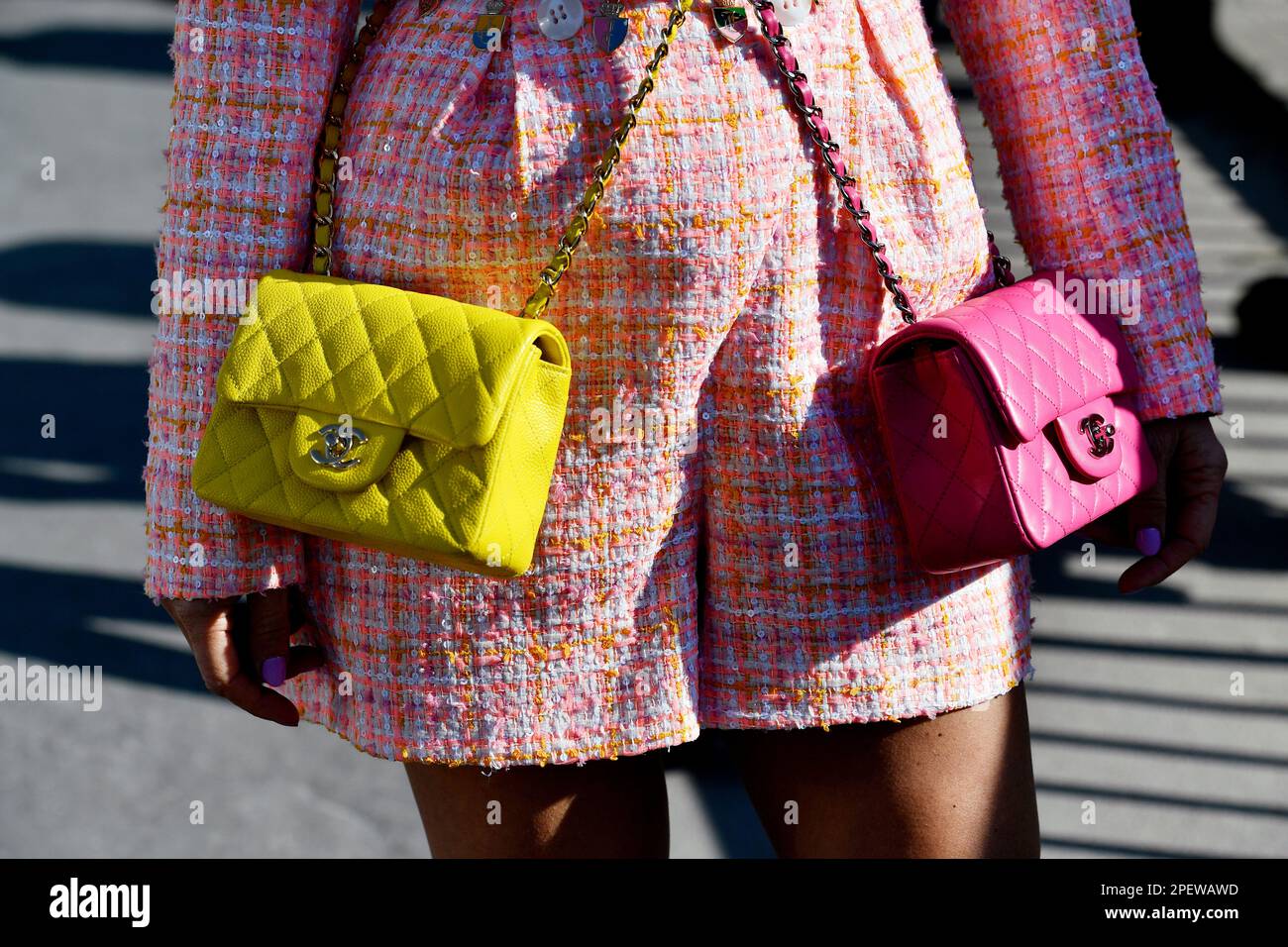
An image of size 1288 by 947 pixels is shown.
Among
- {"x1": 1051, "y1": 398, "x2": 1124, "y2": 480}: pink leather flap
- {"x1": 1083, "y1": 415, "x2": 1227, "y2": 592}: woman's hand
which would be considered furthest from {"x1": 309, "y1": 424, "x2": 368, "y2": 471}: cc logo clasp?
{"x1": 1083, "y1": 415, "x2": 1227, "y2": 592}: woman's hand

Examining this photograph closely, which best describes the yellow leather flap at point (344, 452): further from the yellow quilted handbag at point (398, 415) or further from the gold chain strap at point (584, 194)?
the gold chain strap at point (584, 194)

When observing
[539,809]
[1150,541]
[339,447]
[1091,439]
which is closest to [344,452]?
[339,447]

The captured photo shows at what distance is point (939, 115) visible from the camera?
4.11 ft

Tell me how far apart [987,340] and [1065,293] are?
0.18m

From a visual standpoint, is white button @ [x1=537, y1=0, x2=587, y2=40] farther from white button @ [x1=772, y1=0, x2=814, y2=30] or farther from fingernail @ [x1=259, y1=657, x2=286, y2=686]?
fingernail @ [x1=259, y1=657, x2=286, y2=686]

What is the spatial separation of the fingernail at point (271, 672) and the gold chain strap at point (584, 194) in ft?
1.19

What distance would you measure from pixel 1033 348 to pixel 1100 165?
0.67 feet

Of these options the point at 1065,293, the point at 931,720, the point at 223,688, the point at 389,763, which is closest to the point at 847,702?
the point at 931,720

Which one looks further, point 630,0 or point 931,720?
point 931,720

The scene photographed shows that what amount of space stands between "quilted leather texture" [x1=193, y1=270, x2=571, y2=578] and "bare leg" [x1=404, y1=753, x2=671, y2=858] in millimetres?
278

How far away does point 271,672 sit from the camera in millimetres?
1280

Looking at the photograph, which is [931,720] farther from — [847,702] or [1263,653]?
[1263,653]

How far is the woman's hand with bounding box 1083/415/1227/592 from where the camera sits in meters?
1.36

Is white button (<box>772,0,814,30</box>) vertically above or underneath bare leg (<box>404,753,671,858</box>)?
above
